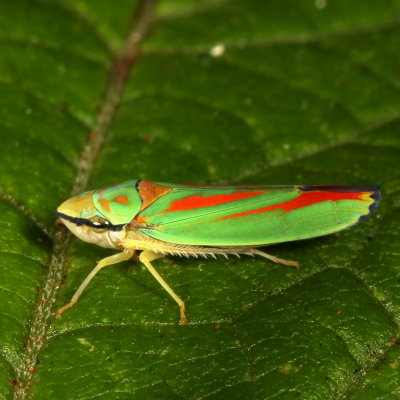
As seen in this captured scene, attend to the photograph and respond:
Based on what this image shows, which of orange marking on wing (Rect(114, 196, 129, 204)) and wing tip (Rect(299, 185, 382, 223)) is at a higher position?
orange marking on wing (Rect(114, 196, 129, 204))

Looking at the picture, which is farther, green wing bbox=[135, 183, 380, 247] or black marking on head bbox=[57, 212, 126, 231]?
green wing bbox=[135, 183, 380, 247]

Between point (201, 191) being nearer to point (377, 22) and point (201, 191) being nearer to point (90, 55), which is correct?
point (90, 55)

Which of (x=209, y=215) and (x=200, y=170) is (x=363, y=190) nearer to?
(x=209, y=215)

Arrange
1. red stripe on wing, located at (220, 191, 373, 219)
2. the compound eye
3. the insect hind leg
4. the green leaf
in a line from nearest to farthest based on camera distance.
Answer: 1. the green leaf
2. the insect hind leg
3. the compound eye
4. red stripe on wing, located at (220, 191, 373, 219)

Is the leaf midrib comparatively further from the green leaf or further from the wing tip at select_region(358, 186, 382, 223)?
the wing tip at select_region(358, 186, 382, 223)

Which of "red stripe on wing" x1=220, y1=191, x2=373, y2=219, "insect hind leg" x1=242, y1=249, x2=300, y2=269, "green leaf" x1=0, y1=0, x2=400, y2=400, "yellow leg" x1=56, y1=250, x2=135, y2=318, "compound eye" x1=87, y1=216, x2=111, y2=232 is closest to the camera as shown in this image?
"green leaf" x1=0, y1=0, x2=400, y2=400

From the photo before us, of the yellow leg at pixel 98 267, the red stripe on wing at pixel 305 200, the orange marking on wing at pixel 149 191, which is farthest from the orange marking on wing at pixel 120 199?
the red stripe on wing at pixel 305 200

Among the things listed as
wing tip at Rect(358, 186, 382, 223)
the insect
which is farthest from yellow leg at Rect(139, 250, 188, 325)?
wing tip at Rect(358, 186, 382, 223)

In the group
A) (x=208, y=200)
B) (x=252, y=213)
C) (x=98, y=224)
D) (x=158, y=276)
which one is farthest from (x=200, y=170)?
(x=158, y=276)
